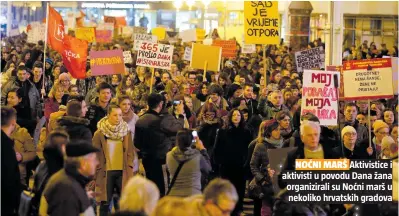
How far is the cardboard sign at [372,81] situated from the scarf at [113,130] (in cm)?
362

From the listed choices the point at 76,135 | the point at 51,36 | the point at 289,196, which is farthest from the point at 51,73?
the point at 289,196

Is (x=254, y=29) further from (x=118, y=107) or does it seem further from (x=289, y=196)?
(x=289, y=196)

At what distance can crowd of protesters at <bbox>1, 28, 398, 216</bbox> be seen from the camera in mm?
7730

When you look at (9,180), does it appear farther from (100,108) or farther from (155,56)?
(155,56)

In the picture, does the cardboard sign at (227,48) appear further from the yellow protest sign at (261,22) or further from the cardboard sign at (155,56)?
the cardboard sign at (155,56)

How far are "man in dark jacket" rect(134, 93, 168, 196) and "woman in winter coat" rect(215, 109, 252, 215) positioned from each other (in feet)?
2.82

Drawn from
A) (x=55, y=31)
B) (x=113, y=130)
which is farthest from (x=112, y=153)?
(x=55, y=31)

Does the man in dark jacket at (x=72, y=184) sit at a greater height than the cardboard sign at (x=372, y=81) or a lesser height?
lesser

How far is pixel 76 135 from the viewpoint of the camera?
10.6 meters

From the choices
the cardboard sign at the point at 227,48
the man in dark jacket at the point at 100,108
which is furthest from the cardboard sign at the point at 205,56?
the man in dark jacket at the point at 100,108

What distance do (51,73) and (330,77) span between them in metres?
9.31

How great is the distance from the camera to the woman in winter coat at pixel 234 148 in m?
12.9

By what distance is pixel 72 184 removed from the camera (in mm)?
7699

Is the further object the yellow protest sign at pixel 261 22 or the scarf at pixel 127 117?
the yellow protest sign at pixel 261 22
